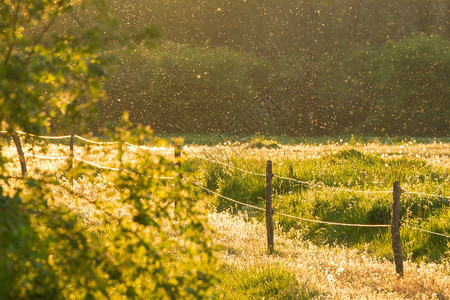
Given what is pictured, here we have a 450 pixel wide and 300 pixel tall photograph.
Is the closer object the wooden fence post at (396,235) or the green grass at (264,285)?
the green grass at (264,285)

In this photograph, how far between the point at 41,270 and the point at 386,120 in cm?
4170

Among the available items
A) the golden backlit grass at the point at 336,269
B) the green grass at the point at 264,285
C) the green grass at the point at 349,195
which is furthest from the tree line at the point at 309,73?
the green grass at the point at 264,285

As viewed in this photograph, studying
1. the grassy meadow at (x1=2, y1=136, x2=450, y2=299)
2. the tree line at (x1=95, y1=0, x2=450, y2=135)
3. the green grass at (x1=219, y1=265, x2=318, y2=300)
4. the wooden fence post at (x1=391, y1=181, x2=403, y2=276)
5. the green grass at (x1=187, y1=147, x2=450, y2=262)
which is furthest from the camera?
the tree line at (x1=95, y1=0, x2=450, y2=135)

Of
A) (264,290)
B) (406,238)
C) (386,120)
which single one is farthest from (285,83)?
(264,290)

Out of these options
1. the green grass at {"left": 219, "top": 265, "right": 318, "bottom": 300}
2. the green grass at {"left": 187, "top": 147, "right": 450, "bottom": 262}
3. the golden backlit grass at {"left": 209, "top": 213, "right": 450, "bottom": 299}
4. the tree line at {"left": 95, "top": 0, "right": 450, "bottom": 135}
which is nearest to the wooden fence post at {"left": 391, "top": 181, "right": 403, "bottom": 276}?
the golden backlit grass at {"left": 209, "top": 213, "right": 450, "bottom": 299}

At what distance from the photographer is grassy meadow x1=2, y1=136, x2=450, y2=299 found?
7.60 m

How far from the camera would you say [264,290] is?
7676mm

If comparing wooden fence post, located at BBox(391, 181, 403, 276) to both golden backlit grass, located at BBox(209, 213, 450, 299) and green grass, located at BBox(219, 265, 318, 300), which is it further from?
green grass, located at BBox(219, 265, 318, 300)

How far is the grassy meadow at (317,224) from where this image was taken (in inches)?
299

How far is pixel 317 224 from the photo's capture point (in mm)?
12016

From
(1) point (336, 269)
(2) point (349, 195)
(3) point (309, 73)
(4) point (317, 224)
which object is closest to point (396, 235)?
(1) point (336, 269)

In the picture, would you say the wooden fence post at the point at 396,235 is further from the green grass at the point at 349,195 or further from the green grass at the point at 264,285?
the green grass at the point at 264,285

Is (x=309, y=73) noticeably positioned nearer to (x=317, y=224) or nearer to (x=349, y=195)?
(x=349, y=195)

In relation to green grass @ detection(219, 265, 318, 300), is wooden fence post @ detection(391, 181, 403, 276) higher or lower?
higher
